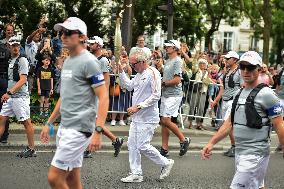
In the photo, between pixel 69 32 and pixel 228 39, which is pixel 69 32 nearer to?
pixel 69 32

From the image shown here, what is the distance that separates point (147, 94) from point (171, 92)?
236 cm

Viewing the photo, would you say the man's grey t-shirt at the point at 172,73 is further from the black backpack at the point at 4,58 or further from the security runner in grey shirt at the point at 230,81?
the black backpack at the point at 4,58

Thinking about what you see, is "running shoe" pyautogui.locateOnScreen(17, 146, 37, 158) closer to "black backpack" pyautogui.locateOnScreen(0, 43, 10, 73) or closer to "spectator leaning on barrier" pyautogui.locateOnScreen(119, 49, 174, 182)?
"black backpack" pyautogui.locateOnScreen(0, 43, 10, 73)

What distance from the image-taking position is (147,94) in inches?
352

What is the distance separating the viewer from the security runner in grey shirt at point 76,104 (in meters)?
5.98

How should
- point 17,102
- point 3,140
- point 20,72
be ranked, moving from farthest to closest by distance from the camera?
point 3,140 → point 17,102 → point 20,72

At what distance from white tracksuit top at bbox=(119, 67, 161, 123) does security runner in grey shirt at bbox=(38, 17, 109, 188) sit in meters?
2.70

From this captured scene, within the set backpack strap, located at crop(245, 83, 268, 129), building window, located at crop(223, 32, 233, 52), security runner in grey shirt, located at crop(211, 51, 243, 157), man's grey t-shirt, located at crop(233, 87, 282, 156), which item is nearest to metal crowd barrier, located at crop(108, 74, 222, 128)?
security runner in grey shirt, located at crop(211, 51, 243, 157)

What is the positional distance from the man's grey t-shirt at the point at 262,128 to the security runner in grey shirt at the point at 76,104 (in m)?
1.30

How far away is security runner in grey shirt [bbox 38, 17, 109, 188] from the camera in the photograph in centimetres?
598

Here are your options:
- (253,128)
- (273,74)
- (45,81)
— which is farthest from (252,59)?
(273,74)

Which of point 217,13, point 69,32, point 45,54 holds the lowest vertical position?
point 45,54

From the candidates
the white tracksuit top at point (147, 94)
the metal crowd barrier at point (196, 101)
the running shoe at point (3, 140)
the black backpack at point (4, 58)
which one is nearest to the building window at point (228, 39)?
the metal crowd barrier at point (196, 101)

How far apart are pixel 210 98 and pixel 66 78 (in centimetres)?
999
